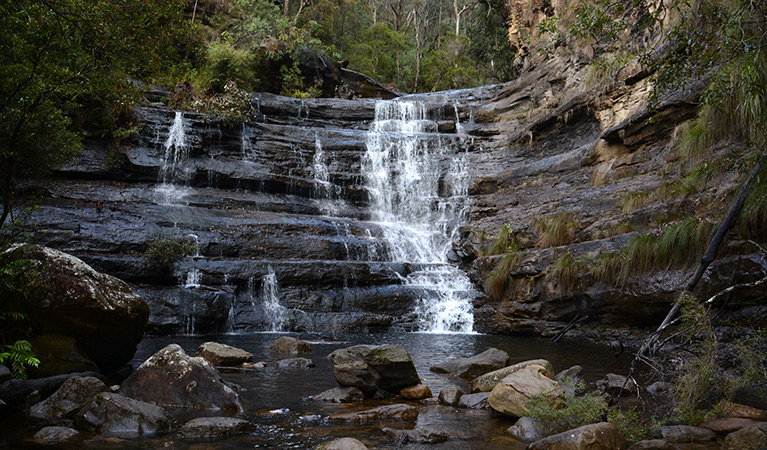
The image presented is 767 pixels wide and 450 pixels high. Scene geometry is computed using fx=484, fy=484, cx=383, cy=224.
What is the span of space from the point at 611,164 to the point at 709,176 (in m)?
4.61

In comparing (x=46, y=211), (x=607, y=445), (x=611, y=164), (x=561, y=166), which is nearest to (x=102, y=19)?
(x=607, y=445)

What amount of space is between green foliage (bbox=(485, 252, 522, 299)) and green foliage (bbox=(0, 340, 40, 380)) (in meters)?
8.86

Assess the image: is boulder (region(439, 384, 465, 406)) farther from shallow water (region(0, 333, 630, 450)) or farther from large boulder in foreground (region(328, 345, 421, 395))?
large boulder in foreground (region(328, 345, 421, 395))

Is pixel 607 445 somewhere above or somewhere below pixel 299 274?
below

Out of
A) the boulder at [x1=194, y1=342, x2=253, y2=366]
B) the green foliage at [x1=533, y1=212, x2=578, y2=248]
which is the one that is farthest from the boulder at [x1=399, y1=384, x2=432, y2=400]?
the green foliage at [x1=533, y1=212, x2=578, y2=248]

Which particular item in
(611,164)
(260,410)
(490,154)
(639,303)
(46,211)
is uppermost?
(490,154)

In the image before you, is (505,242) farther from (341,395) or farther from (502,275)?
(341,395)

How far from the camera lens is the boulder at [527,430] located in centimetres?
403

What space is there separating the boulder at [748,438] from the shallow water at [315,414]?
58.6 inches

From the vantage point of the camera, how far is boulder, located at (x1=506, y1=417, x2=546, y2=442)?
4029 millimetres

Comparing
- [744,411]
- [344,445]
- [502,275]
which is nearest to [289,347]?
[344,445]

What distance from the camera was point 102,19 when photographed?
538 centimetres

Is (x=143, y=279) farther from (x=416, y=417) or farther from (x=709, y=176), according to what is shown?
(x=709, y=176)

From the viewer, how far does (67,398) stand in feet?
14.3
